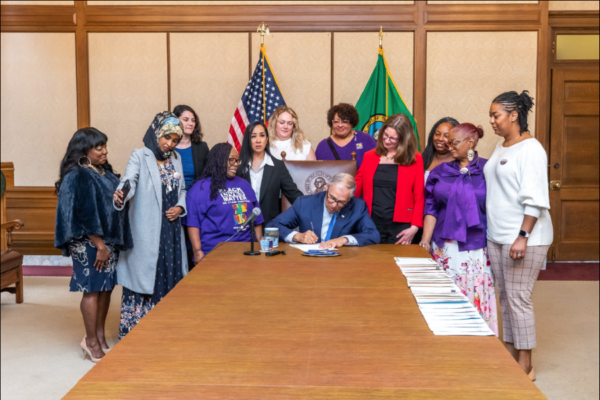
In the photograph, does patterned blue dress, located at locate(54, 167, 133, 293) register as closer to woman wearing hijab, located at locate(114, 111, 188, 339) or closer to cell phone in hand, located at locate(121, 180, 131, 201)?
woman wearing hijab, located at locate(114, 111, 188, 339)

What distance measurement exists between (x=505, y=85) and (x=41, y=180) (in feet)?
18.2

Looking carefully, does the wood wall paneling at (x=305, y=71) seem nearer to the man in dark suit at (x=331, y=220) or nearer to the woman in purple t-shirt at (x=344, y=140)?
the woman in purple t-shirt at (x=344, y=140)

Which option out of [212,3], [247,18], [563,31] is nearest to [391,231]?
[247,18]

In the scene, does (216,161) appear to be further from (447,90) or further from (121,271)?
(447,90)

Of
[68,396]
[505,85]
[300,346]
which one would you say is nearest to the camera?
[68,396]

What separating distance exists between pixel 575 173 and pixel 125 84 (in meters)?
5.47

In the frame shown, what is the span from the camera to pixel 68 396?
139cm

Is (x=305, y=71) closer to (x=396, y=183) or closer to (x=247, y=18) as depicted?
(x=247, y=18)

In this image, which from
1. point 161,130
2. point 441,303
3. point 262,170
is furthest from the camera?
point 262,170

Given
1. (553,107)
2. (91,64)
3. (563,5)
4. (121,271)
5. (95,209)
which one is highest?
(563,5)

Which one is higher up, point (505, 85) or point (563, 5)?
point (563, 5)

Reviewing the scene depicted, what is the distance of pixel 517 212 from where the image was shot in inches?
122

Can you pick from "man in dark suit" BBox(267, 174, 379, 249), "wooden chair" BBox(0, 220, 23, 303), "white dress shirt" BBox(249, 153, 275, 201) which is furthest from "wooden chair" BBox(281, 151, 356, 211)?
"wooden chair" BBox(0, 220, 23, 303)

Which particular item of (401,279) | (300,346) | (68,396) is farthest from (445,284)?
(68,396)
